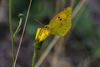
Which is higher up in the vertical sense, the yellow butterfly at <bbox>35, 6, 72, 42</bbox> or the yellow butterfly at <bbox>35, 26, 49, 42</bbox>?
the yellow butterfly at <bbox>35, 6, 72, 42</bbox>

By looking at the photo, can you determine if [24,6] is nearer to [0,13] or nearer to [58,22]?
[0,13]

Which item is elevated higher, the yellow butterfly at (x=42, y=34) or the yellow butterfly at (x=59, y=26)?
Result: the yellow butterfly at (x=59, y=26)

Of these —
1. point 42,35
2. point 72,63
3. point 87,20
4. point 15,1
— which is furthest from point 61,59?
point 42,35

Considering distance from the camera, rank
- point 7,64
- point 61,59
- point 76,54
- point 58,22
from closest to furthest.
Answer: point 58,22 → point 7,64 → point 61,59 → point 76,54

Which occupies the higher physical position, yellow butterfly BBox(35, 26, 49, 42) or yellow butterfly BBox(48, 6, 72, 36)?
yellow butterfly BBox(48, 6, 72, 36)

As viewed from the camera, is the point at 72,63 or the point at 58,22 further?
the point at 72,63

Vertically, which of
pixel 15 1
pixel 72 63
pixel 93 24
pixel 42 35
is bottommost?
pixel 72 63

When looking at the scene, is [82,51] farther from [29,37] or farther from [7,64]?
[7,64]

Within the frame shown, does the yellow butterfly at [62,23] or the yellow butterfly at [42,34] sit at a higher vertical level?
the yellow butterfly at [62,23]

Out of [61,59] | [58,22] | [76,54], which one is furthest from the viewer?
[76,54]

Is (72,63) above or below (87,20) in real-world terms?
below
